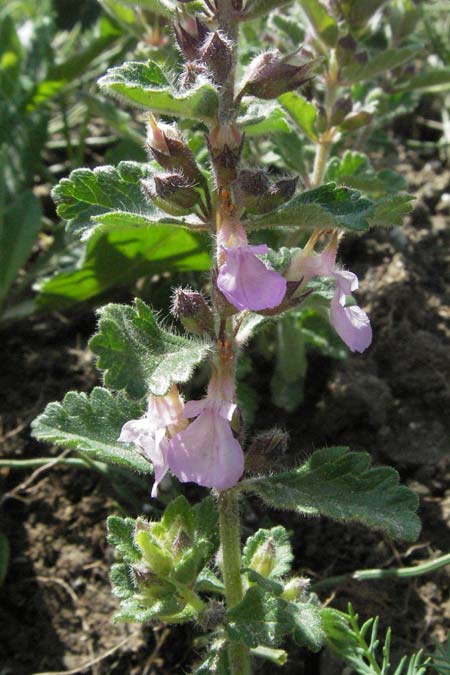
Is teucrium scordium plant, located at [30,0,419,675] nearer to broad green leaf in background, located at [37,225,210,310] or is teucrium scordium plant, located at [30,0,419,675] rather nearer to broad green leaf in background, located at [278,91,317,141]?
broad green leaf in background, located at [278,91,317,141]

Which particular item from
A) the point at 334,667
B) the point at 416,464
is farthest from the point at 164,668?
the point at 416,464

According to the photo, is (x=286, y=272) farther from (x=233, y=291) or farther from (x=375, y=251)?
(x=375, y=251)

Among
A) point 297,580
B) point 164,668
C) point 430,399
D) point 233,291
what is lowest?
point 430,399

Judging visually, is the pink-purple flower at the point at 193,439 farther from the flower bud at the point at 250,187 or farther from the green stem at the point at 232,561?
the flower bud at the point at 250,187

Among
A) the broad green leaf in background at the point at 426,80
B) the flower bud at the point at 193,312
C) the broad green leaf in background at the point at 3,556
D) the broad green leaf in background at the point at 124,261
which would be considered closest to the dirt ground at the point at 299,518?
the broad green leaf in background at the point at 3,556

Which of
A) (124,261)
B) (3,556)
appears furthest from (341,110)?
(3,556)
